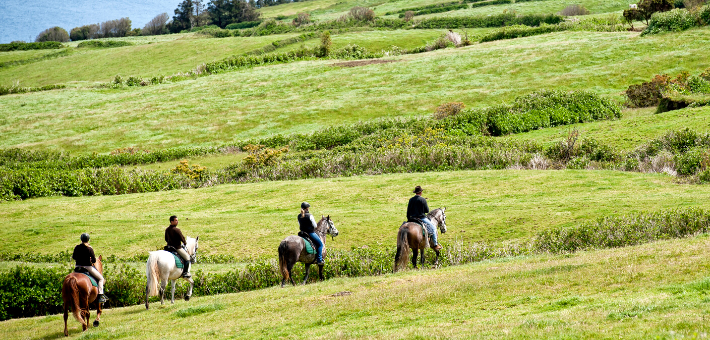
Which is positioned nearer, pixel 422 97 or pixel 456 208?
pixel 456 208

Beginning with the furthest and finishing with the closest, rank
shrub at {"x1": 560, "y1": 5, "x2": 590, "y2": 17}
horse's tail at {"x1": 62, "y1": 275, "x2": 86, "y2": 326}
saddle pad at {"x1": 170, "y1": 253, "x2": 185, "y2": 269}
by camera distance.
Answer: shrub at {"x1": 560, "y1": 5, "x2": 590, "y2": 17} < saddle pad at {"x1": 170, "y1": 253, "x2": 185, "y2": 269} < horse's tail at {"x1": 62, "y1": 275, "x2": 86, "y2": 326}

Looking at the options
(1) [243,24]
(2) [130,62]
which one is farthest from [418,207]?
(1) [243,24]

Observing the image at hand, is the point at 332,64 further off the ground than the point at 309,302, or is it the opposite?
the point at 332,64

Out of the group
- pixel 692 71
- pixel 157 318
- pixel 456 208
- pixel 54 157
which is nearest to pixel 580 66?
pixel 692 71

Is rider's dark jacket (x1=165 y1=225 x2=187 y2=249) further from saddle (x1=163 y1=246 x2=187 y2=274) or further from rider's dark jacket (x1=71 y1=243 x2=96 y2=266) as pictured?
rider's dark jacket (x1=71 y1=243 x2=96 y2=266)

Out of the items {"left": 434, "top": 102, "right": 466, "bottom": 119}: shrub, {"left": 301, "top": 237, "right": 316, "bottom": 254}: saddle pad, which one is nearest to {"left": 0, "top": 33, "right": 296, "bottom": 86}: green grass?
{"left": 434, "top": 102, "right": 466, "bottom": 119}: shrub

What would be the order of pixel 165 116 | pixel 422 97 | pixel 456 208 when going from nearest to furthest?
pixel 456 208, pixel 422 97, pixel 165 116

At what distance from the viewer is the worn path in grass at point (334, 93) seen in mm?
67062

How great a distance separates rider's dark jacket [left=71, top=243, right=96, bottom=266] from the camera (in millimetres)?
19594

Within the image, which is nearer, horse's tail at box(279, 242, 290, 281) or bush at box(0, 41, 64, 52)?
horse's tail at box(279, 242, 290, 281)

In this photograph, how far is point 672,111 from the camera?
47.9 metres

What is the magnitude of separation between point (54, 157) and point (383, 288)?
5375 centimetres

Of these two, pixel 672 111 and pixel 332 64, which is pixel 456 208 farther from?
pixel 332 64

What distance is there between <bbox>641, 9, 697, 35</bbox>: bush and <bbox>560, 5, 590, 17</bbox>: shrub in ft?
155
